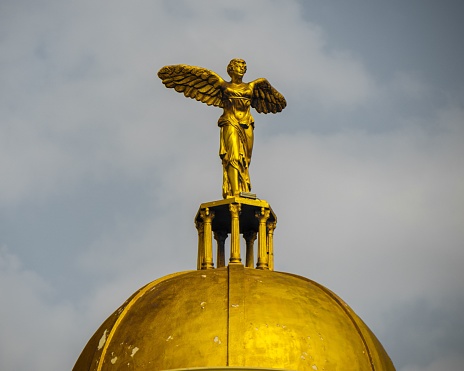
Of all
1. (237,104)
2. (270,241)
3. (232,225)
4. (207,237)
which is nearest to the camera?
(232,225)

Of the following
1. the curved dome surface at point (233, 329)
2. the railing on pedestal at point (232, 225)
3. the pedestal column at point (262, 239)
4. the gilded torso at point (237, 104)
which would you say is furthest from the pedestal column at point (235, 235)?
the gilded torso at point (237, 104)

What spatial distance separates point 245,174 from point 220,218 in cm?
133

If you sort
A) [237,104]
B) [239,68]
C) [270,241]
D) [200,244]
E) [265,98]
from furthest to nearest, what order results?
[265,98] → [239,68] → [237,104] → [270,241] → [200,244]

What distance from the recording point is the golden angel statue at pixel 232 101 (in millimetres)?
50750

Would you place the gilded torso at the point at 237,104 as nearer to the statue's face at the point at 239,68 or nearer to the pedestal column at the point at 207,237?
the statue's face at the point at 239,68

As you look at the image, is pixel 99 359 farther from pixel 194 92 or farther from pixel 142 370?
pixel 194 92

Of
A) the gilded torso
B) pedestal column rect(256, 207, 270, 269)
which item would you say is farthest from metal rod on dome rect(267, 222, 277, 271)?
the gilded torso

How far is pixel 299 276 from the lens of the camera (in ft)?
161

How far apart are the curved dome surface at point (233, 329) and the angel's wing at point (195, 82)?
566 cm

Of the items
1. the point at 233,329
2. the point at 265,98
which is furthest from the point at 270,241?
the point at 233,329

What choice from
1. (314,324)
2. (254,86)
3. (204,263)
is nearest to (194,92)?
(254,86)

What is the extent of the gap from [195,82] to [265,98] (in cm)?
197

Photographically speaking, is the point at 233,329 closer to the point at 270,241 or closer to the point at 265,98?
the point at 270,241

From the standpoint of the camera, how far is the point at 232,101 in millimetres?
51500
